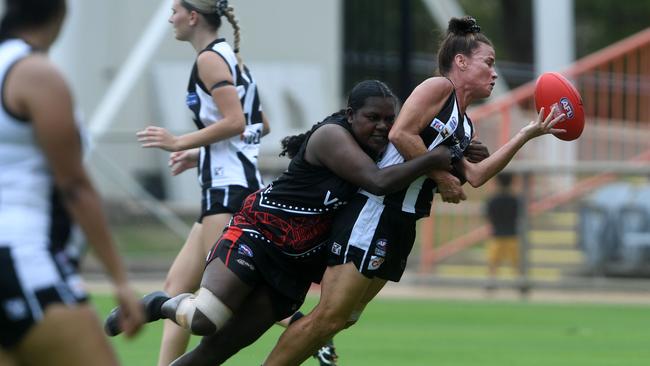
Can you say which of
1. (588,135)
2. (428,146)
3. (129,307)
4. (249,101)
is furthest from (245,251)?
(588,135)

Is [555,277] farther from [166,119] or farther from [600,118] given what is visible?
[166,119]

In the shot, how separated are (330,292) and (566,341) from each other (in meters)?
5.21

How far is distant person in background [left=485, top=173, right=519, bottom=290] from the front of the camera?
704 inches

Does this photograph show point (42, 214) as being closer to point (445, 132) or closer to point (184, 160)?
point (445, 132)

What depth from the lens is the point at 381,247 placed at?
701 centimetres

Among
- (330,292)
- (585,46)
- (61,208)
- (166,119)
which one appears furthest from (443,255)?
(585,46)

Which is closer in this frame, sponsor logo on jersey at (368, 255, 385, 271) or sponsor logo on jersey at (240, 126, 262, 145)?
sponsor logo on jersey at (368, 255, 385, 271)

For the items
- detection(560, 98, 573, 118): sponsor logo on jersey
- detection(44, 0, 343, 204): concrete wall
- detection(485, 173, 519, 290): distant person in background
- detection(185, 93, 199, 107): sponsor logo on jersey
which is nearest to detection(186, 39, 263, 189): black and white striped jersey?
detection(185, 93, 199, 107): sponsor logo on jersey

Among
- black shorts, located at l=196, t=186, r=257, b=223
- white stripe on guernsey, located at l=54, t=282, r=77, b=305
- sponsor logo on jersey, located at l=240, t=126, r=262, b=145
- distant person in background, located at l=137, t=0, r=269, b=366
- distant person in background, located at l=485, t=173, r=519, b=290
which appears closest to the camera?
white stripe on guernsey, located at l=54, t=282, r=77, b=305

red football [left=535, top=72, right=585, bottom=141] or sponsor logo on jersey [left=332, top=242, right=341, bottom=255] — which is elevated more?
red football [left=535, top=72, right=585, bottom=141]

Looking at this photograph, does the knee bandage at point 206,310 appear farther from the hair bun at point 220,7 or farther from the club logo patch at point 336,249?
the hair bun at point 220,7

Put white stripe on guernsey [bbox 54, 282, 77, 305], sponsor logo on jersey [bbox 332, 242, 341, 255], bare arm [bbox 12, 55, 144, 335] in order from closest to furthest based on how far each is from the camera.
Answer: bare arm [bbox 12, 55, 144, 335] → white stripe on guernsey [bbox 54, 282, 77, 305] → sponsor logo on jersey [bbox 332, 242, 341, 255]

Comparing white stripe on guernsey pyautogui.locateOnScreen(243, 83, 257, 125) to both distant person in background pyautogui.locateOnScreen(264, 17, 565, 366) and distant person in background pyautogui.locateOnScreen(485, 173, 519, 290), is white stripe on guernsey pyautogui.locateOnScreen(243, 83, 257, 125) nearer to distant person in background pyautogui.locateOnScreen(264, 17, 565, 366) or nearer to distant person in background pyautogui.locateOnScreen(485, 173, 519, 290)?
distant person in background pyautogui.locateOnScreen(264, 17, 565, 366)

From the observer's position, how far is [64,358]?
4.31m
